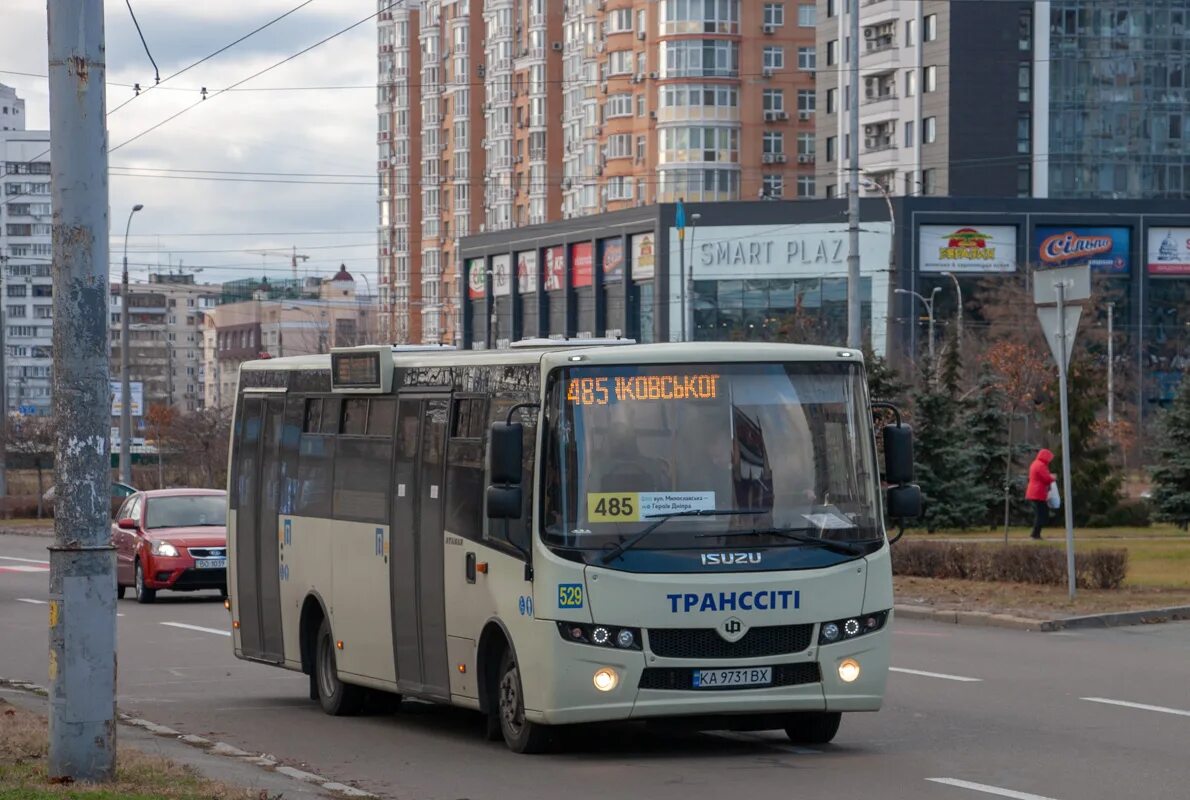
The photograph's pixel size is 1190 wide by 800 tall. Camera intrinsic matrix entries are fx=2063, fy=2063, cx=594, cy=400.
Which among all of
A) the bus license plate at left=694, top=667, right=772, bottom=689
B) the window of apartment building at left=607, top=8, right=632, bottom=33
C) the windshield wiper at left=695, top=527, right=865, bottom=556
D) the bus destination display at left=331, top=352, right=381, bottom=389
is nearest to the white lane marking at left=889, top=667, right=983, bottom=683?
the windshield wiper at left=695, top=527, right=865, bottom=556

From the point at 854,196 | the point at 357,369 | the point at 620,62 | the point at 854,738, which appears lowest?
the point at 854,738

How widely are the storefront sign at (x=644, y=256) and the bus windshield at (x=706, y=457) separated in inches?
3440

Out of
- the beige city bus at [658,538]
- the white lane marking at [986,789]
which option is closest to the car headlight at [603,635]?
the beige city bus at [658,538]

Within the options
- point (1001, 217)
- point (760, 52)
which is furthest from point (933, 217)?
point (760, 52)

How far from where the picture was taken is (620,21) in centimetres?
12044

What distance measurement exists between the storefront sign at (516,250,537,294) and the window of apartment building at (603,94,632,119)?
12678 millimetres

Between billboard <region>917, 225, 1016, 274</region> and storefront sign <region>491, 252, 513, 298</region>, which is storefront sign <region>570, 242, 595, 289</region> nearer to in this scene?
storefront sign <region>491, 252, 513, 298</region>

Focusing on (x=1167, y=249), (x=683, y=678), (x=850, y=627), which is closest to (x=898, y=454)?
(x=850, y=627)

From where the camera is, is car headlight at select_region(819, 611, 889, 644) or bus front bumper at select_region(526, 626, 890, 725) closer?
bus front bumper at select_region(526, 626, 890, 725)

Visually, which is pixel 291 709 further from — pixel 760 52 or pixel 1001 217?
pixel 760 52

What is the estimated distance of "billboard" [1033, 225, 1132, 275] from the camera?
92062 millimetres

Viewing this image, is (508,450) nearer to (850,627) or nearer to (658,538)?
(658,538)

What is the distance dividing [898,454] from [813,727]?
1.80m

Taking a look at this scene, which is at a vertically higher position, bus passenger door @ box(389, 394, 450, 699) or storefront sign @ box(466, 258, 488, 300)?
storefront sign @ box(466, 258, 488, 300)
